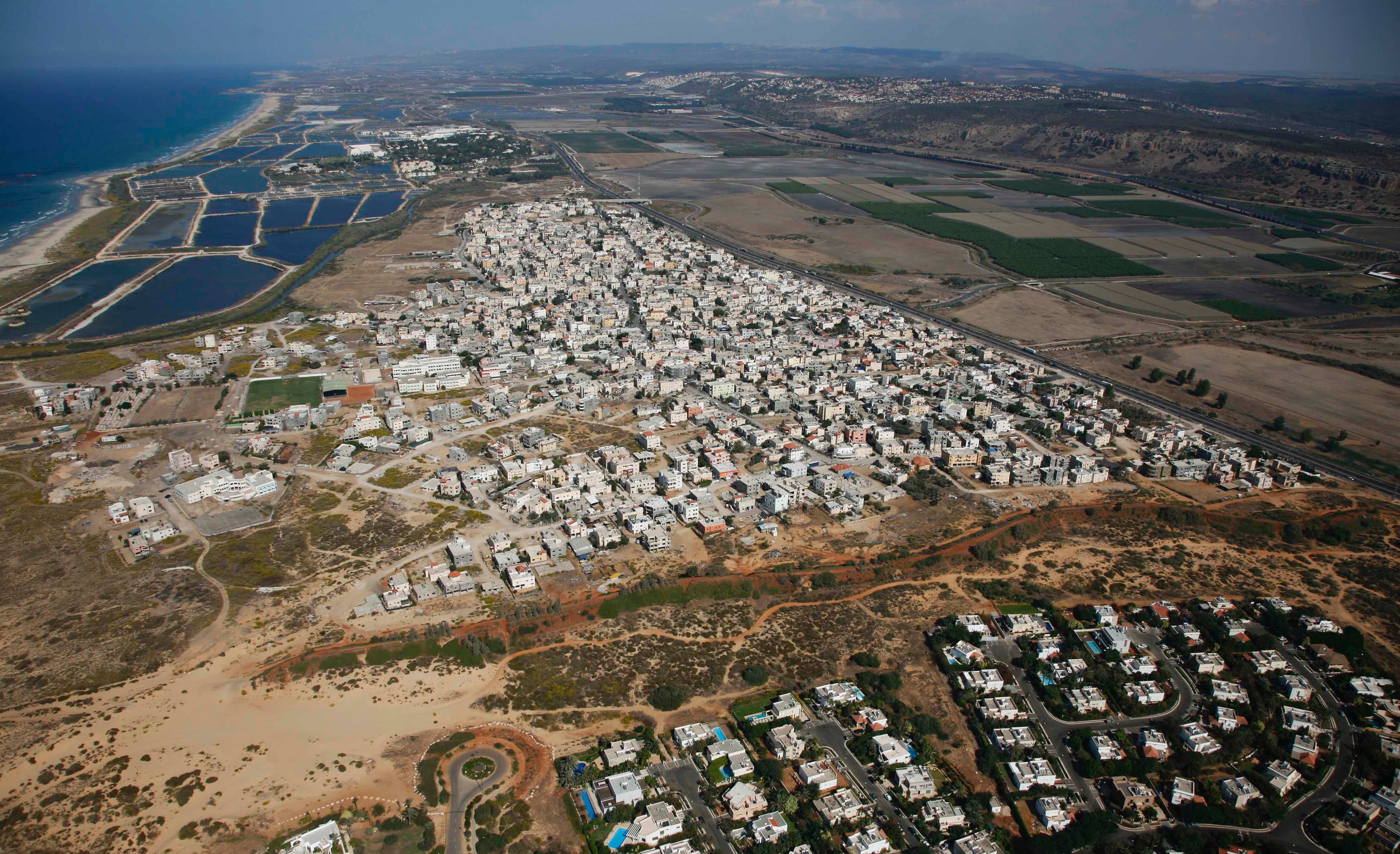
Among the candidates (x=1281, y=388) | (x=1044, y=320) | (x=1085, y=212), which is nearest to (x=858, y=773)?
(x=1281, y=388)

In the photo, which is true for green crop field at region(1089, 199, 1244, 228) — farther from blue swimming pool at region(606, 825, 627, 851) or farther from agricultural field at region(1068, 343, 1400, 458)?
blue swimming pool at region(606, 825, 627, 851)

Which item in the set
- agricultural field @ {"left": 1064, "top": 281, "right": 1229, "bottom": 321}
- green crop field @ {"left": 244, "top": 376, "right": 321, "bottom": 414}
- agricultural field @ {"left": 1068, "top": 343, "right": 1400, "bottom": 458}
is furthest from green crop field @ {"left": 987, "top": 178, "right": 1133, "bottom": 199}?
green crop field @ {"left": 244, "top": 376, "right": 321, "bottom": 414}

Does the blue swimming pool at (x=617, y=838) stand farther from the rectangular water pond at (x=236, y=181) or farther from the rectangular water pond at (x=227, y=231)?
the rectangular water pond at (x=236, y=181)

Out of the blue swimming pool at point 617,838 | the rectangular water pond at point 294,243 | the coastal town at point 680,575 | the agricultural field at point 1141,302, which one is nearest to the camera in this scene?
the blue swimming pool at point 617,838

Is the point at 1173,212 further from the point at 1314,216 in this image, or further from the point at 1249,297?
the point at 1249,297

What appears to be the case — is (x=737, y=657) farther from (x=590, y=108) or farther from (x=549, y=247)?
(x=590, y=108)

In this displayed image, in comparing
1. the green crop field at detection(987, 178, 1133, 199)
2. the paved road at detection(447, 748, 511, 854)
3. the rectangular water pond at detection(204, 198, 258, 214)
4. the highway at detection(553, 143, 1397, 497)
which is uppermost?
the green crop field at detection(987, 178, 1133, 199)

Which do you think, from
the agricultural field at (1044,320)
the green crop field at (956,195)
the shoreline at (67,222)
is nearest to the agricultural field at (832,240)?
the agricultural field at (1044,320)
